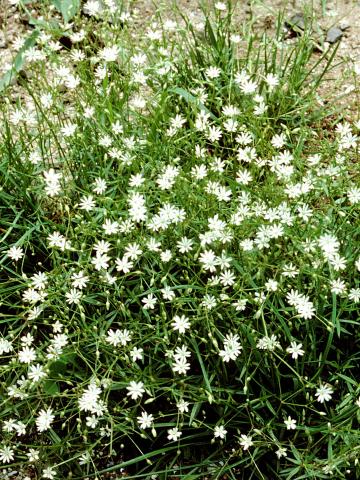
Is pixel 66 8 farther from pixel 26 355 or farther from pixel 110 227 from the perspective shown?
pixel 26 355

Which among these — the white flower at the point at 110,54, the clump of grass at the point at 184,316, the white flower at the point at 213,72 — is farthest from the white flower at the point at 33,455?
the white flower at the point at 213,72

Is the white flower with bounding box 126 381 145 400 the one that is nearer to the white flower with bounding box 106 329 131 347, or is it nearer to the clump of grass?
the clump of grass

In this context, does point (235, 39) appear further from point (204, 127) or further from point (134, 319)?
point (134, 319)

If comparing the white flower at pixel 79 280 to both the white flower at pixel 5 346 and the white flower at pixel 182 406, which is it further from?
the white flower at pixel 182 406

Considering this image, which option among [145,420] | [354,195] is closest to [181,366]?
[145,420]

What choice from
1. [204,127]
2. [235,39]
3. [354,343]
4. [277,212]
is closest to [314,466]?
[354,343]


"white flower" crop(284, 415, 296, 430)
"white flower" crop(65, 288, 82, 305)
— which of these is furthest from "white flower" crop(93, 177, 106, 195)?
"white flower" crop(284, 415, 296, 430)
